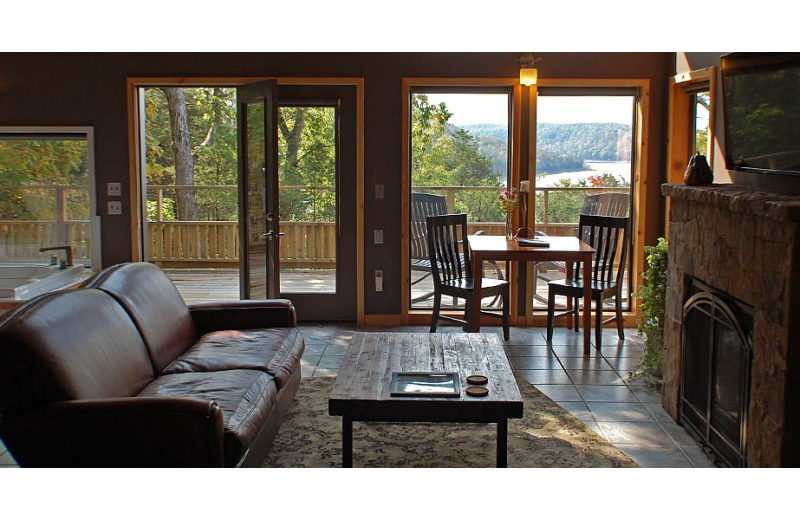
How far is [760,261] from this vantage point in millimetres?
2754

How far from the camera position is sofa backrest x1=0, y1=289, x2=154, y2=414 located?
99.0 inches

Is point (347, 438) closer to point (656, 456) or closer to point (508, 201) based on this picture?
point (656, 456)

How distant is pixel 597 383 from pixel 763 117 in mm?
2032

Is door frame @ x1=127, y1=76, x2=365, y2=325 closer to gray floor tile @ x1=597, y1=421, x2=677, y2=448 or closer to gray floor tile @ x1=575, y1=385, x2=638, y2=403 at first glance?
gray floor tile @ x1=575, y1=385, x2=638, y2=403

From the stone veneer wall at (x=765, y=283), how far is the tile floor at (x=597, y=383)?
644 mm

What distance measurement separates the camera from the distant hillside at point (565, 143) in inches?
246

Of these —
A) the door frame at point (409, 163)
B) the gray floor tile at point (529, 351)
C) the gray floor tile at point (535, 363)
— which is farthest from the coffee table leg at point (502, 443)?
the door frame at point (409, 163)

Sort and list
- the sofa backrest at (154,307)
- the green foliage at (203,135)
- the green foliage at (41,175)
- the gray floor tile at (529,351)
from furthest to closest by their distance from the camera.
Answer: the green foliage at (203,135) → the green foliage at (41,175) → the gray floor tile at (529,351) → the sofa backrest at (154,307)

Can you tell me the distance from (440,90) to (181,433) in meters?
4.37

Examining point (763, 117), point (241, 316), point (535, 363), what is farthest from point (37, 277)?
point (763, 117)

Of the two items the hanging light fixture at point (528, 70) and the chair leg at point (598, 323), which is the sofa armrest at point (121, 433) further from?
the hanging light fixture at point (528, 70)
